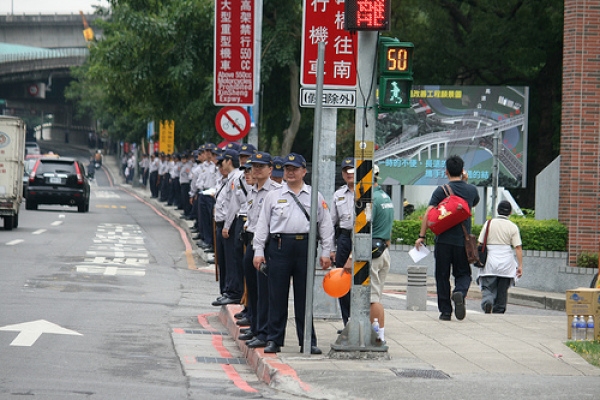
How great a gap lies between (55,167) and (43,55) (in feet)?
188

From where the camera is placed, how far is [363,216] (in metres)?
10.7

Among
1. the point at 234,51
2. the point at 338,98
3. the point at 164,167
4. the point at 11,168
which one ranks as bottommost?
the point at 11,168

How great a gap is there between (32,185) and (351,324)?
2762 centimetres

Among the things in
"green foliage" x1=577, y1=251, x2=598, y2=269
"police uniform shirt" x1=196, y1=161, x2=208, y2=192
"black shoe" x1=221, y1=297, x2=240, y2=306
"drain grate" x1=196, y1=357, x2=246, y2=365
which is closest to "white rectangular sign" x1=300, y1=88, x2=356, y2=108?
"drain grate" x1=196, y1=357, x2=246, y2=365

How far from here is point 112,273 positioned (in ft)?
63.4

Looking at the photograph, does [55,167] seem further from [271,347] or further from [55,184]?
[271,347]

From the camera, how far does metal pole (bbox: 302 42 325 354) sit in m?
10.5

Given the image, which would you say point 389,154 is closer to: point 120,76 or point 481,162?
point 481,162

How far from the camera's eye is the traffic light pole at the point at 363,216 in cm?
1062

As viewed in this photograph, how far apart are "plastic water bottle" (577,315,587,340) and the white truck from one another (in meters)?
18.3

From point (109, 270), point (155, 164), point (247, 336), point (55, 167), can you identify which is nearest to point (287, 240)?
point (247, 336)

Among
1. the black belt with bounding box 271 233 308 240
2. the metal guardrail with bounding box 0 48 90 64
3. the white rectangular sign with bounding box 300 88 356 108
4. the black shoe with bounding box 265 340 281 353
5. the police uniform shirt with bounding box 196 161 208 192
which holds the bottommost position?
the black shoe with bounding box 265 340 281 353

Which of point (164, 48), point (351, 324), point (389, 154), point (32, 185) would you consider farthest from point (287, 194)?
point (32, 185)

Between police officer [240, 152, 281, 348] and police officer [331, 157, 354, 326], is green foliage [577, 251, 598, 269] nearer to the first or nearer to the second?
police officer [331, 157, 354, 326]
